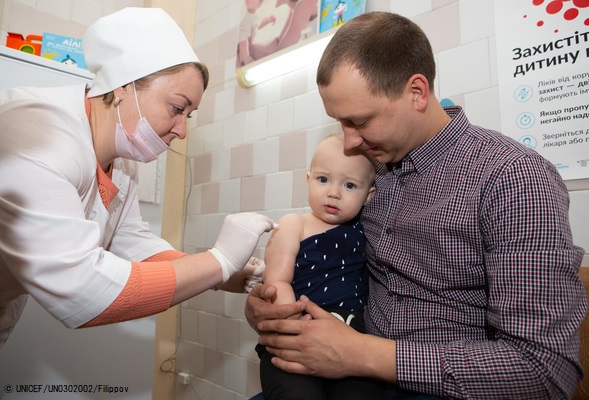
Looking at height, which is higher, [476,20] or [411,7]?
[411,7]

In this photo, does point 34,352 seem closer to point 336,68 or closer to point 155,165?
point 155,165

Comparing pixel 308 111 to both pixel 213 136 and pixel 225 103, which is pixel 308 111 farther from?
pixel 213 136

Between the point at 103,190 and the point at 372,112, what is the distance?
95cm

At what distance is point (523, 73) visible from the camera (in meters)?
1.40

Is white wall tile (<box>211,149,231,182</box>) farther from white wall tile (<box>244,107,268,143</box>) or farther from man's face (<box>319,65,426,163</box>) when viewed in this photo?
man's face (<box>319,65,426,163</box>)

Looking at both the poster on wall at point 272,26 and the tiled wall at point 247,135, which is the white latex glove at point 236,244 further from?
the poster on wall at point 272,26

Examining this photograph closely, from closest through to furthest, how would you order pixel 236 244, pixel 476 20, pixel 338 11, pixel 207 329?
pixel 236 244 < pixel 476 20 < pixel 338 11 < pixel 207 329

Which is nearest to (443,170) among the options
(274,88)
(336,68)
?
(336,68)

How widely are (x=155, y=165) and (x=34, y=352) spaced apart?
3.53 feet

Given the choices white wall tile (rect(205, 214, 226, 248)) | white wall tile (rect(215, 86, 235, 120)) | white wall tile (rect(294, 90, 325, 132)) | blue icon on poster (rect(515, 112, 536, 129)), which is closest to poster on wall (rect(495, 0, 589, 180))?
blue icon on poster (rect(515, 112, 536, 129))

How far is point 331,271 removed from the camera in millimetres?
1316

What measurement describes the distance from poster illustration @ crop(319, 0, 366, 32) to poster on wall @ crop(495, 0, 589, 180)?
0.59 metres

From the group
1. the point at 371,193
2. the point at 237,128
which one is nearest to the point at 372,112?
the point at 371,193

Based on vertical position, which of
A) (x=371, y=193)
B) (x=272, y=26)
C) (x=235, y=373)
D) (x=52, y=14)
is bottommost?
(x=235, y=373)
